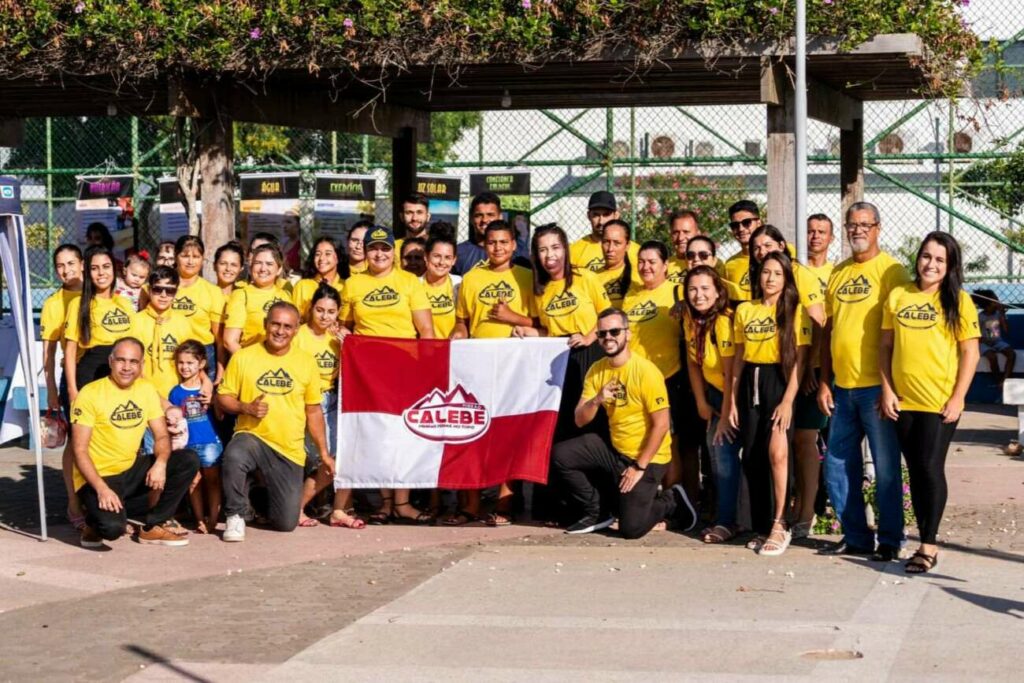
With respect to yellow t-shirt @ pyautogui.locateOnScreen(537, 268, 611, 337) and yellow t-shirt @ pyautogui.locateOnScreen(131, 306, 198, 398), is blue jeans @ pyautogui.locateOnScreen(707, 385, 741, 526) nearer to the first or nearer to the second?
yellow t-shirt @ pyautogui.locateOnScreen(537, 268, 611, 337)

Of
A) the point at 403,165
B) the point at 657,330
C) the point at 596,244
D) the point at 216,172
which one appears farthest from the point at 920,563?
the point at 403,165

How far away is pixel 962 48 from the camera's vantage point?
11914mm

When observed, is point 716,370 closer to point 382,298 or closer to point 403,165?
point 382,298

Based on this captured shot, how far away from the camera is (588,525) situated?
33.6ft

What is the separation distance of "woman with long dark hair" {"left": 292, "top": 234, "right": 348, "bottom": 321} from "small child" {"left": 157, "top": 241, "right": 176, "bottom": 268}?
0.90 meters

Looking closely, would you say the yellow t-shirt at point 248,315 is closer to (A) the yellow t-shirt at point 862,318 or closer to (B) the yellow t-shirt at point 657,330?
(B) the yellow t-shirt at point 657,330

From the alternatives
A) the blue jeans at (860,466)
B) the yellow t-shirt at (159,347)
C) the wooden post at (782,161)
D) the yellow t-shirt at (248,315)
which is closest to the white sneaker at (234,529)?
the yellow t-shirt at (159,347)

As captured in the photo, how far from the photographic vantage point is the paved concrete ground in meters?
6.90

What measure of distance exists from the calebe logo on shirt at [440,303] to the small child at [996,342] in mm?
8315

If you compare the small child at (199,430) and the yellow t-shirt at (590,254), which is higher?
the yellow t-shirt at (590,254)

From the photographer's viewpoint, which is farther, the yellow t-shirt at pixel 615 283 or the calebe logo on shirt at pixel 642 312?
the yellow t-shirt at pixel 615 283

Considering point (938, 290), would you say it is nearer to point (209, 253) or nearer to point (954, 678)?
point (954, 678)

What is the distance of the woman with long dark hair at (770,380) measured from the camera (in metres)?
9.38

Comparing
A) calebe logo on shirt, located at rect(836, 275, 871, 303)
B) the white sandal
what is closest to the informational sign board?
the white sandal
